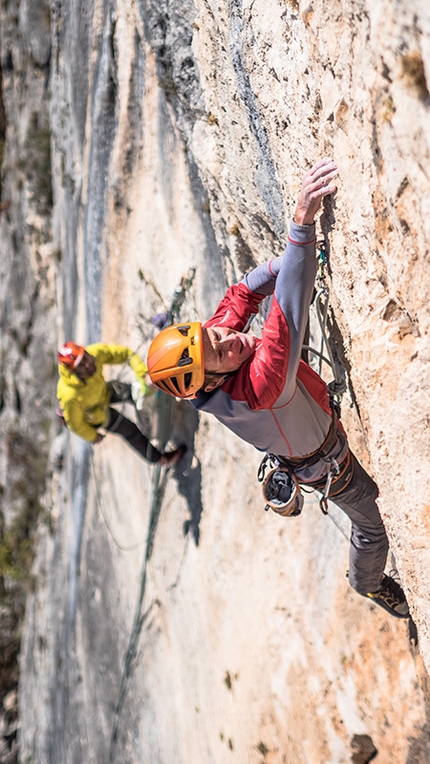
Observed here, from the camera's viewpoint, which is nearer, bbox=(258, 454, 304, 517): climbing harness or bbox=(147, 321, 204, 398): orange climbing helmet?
bbox=(147, 321, 204, 398): orange climbing helmet

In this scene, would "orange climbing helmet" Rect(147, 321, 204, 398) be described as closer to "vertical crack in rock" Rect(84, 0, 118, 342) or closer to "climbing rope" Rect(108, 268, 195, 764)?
"climbing rope" Rect(108, 268, 195, 764)

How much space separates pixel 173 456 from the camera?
5863 mm

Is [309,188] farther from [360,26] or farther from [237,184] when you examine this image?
[237,184]

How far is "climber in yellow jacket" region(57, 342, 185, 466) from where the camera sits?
540 cm

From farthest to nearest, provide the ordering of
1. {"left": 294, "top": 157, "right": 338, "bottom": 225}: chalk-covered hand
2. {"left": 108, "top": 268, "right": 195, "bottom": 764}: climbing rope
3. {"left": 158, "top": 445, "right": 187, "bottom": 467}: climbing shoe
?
{"left": 158, "top": 445, "right": 187, "bottom": 467}: climbing shoe < {"left": 108, "top": 268, "right": 195, "bottom": 764}: climbing rope < {"left": 294, "top": 157, "right": 338, "bottom": 225}: chalk-covered hand

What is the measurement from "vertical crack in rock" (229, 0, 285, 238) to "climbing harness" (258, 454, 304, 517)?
121cm

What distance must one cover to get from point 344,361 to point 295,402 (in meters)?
0.40

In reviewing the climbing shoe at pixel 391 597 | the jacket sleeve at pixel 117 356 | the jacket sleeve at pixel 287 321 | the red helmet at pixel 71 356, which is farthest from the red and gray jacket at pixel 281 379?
the jacket sleeve at pixel 117 356

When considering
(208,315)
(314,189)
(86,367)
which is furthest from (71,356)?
(314,189)

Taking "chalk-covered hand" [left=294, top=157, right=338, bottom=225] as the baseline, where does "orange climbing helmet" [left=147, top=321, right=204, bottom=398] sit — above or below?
below

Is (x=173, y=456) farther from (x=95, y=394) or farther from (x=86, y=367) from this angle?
(x=86, y=367)

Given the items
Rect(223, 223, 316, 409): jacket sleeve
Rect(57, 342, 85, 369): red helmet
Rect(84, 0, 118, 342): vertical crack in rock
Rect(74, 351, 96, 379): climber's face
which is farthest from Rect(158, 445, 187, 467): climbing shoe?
Rect(223, 223, 316, 409): jacket sleeve

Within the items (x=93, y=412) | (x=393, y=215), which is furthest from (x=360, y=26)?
(x=93, y=412)

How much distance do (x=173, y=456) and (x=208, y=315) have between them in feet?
5.39
